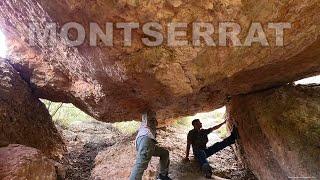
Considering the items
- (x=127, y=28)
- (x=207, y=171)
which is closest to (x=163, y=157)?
(x=207, y=171)

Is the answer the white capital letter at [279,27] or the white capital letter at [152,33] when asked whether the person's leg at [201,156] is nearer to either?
the white capital letter at [279,27]

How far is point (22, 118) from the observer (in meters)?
8.93

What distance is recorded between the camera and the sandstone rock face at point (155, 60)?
17.1 feet

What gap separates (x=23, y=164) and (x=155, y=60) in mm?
2872

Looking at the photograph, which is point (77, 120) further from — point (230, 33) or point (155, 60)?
point (230, 33)

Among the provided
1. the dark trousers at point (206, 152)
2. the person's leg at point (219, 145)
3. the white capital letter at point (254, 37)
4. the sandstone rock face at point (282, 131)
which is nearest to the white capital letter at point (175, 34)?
the white capital letter at point (254, 37)

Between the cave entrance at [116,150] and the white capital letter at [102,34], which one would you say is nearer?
the white capital letter at [102,34]

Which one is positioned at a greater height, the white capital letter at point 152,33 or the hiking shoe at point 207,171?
the white capital letter at point 152,33

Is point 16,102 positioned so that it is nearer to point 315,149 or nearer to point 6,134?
point 6,134

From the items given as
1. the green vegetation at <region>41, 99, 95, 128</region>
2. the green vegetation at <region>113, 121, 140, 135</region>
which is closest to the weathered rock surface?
the green vegetation at <region>113, 121, 140, 135</region>

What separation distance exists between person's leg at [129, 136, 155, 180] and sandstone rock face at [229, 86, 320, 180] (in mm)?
2943

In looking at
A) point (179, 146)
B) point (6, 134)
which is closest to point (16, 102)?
point (6, 134)

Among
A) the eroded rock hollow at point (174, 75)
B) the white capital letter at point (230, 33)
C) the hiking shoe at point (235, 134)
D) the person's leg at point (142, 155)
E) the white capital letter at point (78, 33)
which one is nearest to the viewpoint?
the eroded rock hollow at point (174, 75)

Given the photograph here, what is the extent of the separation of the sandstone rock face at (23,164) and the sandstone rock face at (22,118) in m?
1.10
